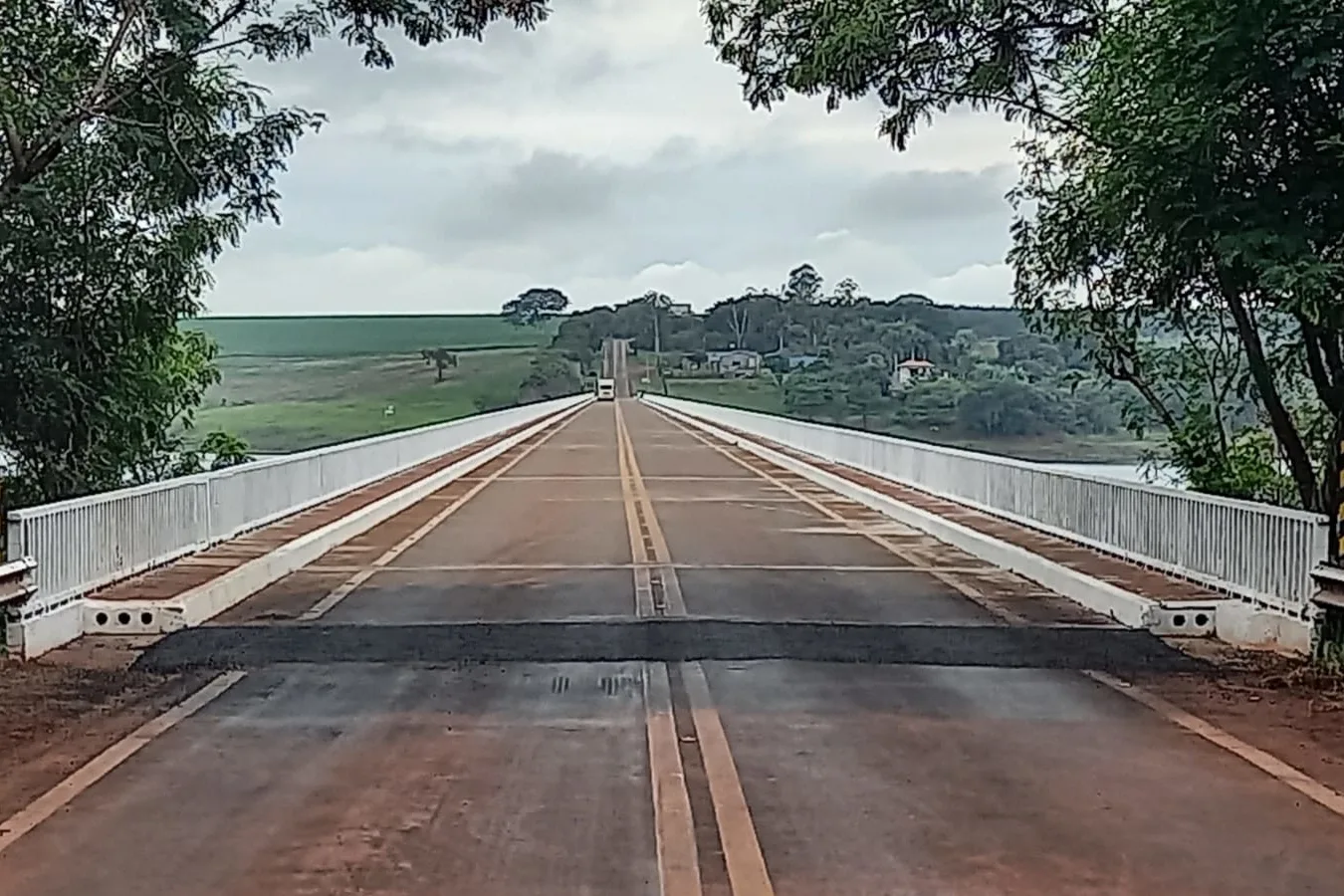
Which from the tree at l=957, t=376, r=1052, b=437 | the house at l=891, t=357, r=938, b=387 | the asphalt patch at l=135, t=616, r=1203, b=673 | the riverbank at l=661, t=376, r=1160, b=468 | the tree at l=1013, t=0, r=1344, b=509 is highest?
the tree at l=1013, t=0, r=1344, b=509

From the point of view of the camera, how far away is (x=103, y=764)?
28.5 ft

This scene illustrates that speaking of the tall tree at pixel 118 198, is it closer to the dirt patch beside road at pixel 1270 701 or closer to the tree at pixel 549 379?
the dirt patch beside road at pixel 1270 701

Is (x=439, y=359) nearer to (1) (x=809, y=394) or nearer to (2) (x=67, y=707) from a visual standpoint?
(1) (x=809, y=394)

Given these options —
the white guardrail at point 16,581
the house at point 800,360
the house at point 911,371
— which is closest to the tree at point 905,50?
the white guardrail at point 16,581

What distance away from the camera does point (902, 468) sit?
101 ft

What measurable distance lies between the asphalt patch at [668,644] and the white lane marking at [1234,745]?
2.46 ft

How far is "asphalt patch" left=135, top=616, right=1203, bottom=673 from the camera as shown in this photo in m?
12.0

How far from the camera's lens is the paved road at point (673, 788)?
6.57 metres

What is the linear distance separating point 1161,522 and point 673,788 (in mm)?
8897

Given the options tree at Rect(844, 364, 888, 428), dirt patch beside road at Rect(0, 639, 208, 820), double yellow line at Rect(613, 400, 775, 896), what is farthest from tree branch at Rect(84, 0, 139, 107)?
tree at Rect(844, 364, 888, 428)

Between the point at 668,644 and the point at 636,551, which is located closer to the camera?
the point at 668,644

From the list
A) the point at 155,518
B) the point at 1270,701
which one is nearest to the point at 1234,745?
the point at 1270,701

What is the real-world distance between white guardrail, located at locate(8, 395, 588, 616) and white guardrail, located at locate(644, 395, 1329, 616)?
29.5 ft

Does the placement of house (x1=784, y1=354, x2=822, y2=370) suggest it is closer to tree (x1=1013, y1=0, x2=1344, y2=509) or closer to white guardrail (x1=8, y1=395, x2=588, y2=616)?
white guardrail (x1=8, y1=395, x2=588, y2=616)
